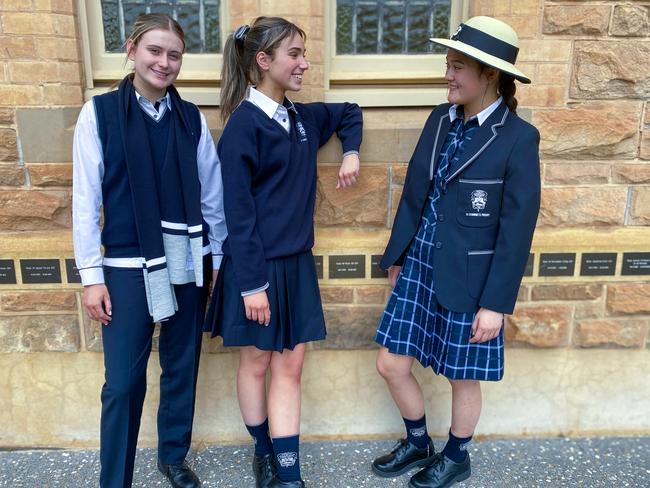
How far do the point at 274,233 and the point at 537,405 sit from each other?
5.95 feet

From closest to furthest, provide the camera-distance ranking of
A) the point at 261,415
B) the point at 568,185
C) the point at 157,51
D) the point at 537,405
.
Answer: the point at 157,51, the point at 261,415, the point at 568,185, the point at 537,405

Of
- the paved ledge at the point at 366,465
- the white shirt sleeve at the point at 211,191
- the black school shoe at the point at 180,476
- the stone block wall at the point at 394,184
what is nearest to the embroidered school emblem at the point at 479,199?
the stone block wall at the point at 394,184

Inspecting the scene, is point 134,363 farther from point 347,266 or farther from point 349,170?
point 349,170

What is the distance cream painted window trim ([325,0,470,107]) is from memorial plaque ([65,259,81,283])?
145cm

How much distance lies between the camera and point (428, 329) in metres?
2.54

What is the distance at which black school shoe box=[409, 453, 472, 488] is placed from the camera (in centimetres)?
271

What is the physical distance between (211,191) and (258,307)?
541 millimetres

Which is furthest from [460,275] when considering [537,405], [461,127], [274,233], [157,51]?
[157,51]

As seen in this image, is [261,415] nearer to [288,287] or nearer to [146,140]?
[288,287]

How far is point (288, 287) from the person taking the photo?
2.44 metres

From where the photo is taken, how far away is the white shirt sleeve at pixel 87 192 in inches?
83.4

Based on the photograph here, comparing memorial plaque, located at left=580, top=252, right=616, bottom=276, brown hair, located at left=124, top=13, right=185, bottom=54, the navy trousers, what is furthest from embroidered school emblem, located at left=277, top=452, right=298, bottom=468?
brown hair, located at left=124, top=13, right=185, bottom=54

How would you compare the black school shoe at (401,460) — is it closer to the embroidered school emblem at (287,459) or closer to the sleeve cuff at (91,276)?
the embroidered school emblem at (287,459)

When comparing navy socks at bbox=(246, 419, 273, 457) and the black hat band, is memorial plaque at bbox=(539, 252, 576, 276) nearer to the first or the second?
the black hat band
